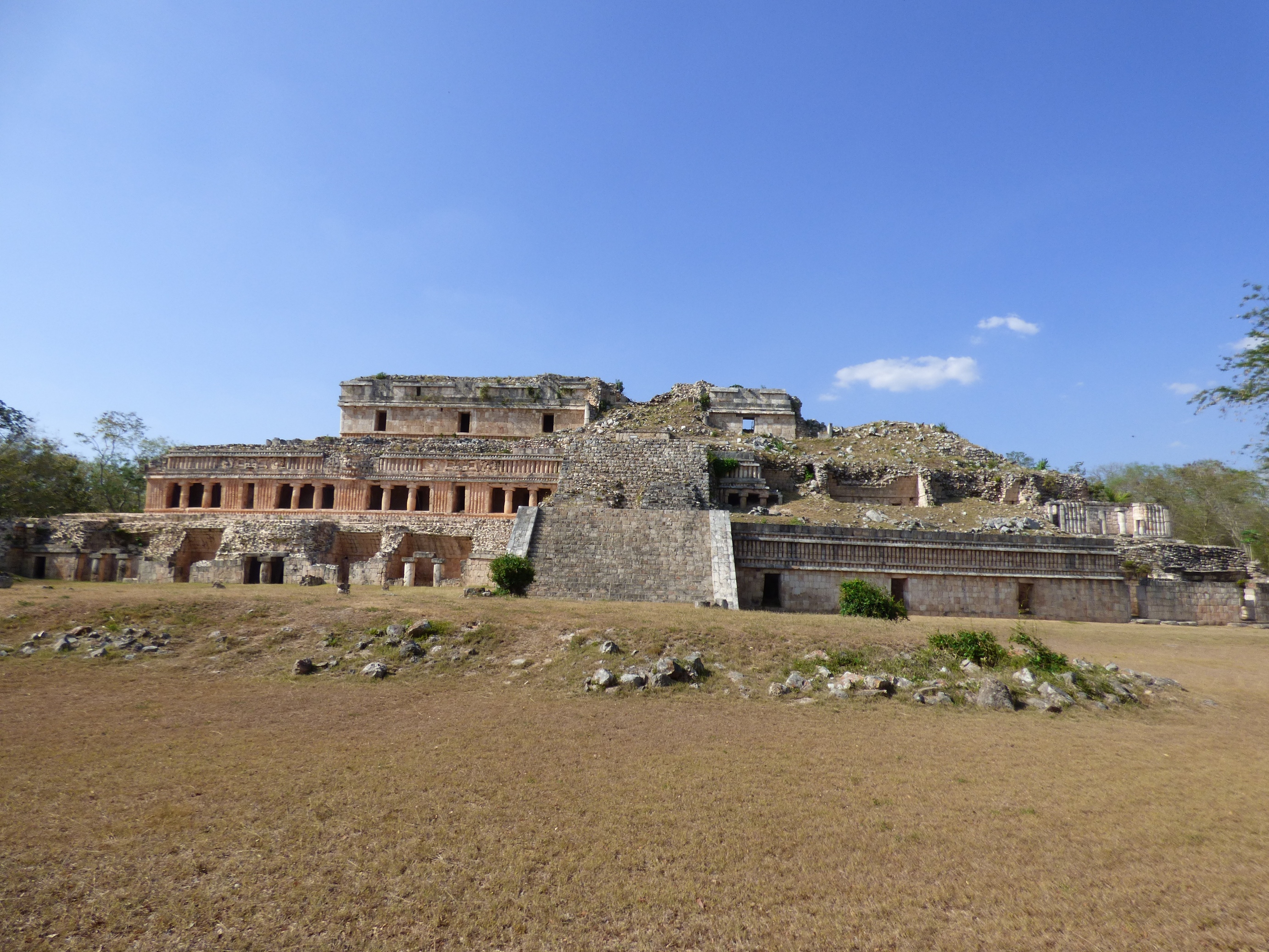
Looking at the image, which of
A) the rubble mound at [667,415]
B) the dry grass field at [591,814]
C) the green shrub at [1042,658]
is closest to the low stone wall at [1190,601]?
the dry grass field at [591,814]

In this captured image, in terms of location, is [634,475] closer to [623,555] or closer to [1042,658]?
[623,555]

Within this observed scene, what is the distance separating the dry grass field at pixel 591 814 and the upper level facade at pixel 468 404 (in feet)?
73.6

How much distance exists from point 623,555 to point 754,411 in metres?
17.2

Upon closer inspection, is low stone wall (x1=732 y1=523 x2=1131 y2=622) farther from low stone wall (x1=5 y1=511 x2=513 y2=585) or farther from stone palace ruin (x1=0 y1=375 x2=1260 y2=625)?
low stone wall (x1=5 y1=511 x2=513 y2=585)

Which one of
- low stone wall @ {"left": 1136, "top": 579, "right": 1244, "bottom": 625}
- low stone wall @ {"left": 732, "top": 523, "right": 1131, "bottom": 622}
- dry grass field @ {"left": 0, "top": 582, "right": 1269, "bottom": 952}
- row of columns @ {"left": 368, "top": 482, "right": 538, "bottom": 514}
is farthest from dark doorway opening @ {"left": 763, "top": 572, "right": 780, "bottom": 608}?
low stone wall @ {"left": 1136, "top": 579, "right": 1244, "bottom": 625}

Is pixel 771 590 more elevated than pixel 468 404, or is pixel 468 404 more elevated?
pixel 468 404

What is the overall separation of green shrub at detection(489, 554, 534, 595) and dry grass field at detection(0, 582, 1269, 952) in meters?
5.05

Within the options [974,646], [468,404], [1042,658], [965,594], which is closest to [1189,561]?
[965,594]

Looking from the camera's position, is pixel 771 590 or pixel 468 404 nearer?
pixel 771 590

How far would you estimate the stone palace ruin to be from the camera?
16344mm

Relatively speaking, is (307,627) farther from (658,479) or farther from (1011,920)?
(658,479)

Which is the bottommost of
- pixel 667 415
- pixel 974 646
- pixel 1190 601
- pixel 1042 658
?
pixel 1190 601

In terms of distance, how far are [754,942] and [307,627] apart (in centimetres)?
858

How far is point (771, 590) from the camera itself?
16688 mm
